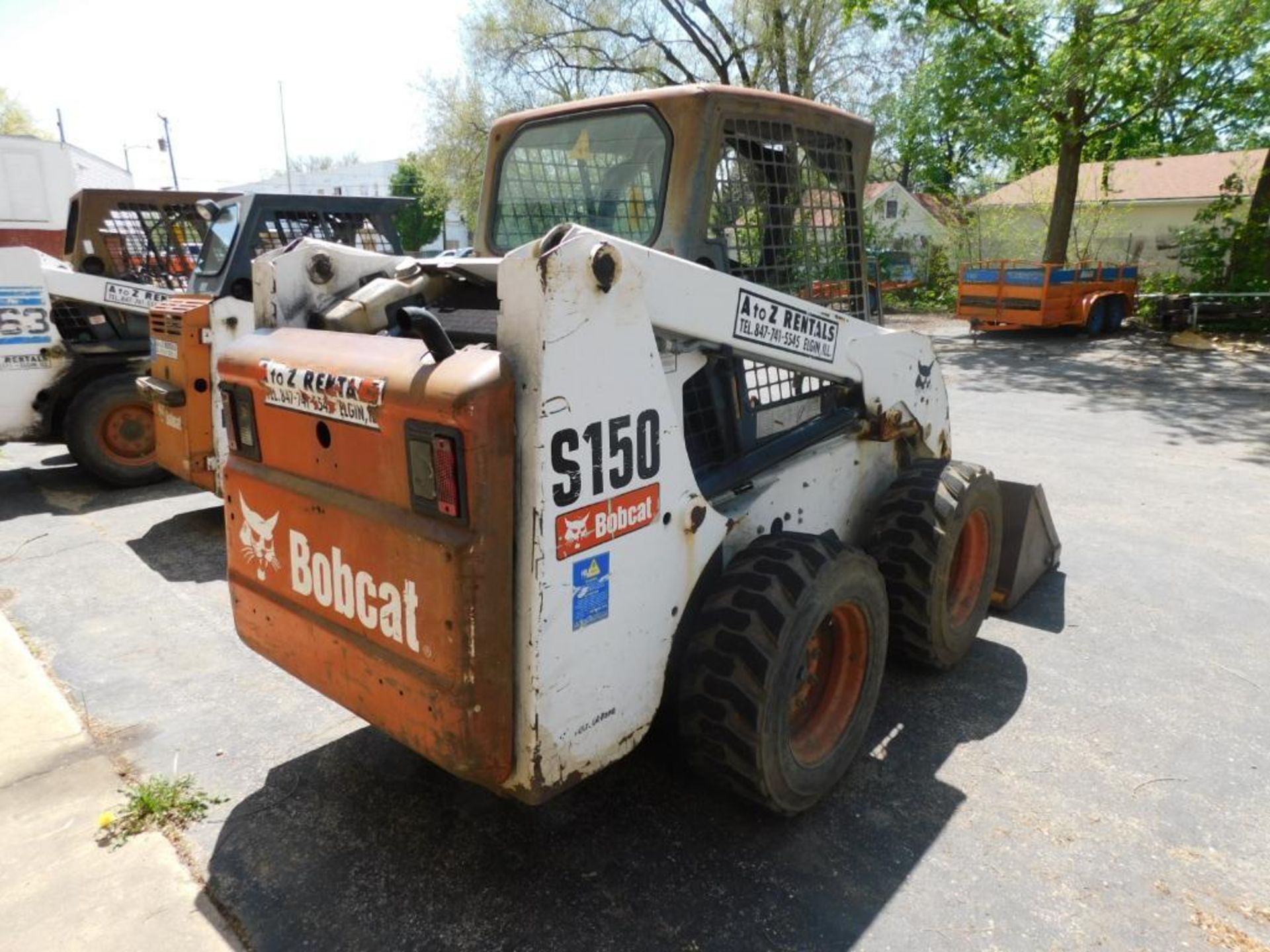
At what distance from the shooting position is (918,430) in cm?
375

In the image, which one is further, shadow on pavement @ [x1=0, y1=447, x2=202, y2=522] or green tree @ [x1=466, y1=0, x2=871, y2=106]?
green tree @ [x1=466, y1=0, x2=871, y2=106]

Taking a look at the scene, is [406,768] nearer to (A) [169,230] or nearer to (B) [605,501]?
(B) [605,501]

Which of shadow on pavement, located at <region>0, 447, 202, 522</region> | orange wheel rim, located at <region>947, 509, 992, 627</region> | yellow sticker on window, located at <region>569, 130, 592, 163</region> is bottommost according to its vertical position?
shadow on pavement, located at <region>0, 447, 202, 522</region>

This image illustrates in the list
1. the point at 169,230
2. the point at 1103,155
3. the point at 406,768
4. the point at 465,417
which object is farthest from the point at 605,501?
the point at 1103,155

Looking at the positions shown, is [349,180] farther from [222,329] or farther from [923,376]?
[923,376]

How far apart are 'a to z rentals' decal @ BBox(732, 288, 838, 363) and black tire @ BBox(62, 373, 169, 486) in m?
5.69

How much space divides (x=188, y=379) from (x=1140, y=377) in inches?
464

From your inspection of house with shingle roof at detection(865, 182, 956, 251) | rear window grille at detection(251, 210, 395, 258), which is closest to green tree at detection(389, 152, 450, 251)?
house with shingle roof at detection(865, 182, 956, 251)

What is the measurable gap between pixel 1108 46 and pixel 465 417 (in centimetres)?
1646

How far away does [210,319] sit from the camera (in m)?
5.34

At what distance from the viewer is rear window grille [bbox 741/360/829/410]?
123 inches

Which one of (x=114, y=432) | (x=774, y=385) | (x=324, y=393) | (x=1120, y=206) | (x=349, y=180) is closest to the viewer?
(x=324, y=393)

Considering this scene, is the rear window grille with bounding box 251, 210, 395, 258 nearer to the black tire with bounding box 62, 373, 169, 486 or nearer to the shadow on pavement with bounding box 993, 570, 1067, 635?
the black tire with bounding box 62, 373, 169, 486

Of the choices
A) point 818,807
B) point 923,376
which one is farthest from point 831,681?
point 923,376
